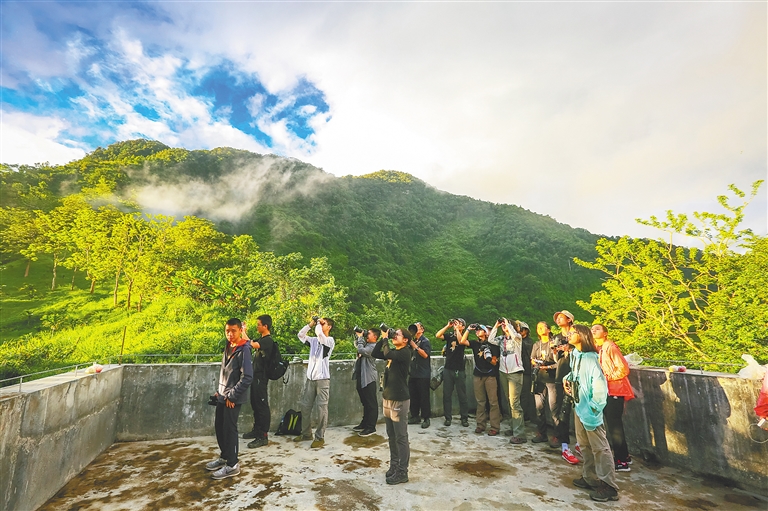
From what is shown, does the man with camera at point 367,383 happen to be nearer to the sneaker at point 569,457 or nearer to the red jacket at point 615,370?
the sneaker at point 569,457

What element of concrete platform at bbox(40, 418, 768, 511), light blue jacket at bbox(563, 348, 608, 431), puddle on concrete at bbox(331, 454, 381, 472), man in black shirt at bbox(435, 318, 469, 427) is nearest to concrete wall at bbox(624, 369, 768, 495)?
concrete platform at bbox(40, 418, 768, 511)

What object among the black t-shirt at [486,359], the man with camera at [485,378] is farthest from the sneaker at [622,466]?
the black t-shirt at [486,359]

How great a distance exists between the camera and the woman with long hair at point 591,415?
11.2ft

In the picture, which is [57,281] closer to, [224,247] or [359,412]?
[224,247]

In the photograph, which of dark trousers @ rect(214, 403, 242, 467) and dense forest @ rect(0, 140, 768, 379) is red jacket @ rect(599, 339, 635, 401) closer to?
dark trousers @ rect(214, 403, 242, 467)

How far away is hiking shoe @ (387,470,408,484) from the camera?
376 cm

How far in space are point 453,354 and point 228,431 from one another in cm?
395

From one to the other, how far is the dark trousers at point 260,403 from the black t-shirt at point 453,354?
328 centimetres

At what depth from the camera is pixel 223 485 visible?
372 cm

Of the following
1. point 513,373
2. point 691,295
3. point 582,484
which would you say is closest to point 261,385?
point 513,373

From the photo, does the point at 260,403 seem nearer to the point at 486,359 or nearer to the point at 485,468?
the point at 485,468

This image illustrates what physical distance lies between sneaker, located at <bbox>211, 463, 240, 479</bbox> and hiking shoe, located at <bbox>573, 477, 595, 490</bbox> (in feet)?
12.7

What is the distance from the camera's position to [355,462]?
441 cm

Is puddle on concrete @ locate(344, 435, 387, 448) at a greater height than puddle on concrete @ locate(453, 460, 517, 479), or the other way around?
puddle on concrete @ locate(453, 460, 517, 479)
